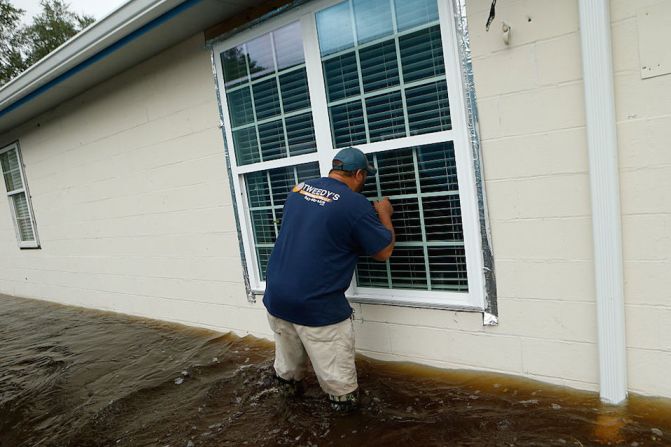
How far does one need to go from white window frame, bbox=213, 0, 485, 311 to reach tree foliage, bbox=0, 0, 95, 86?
2616 centimetres

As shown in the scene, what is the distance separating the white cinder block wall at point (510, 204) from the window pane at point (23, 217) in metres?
3.49

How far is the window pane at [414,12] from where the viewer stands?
110 inches

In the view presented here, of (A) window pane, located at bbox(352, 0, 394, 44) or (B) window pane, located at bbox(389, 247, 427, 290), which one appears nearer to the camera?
(A) window pane, located at bbox(352, 0, 394, 44)

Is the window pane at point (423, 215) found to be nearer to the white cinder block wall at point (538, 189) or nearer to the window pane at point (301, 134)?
the white cinder block wall at point (538, 189)

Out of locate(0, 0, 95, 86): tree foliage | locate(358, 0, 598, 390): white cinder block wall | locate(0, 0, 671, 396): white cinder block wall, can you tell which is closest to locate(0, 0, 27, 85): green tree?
locate(0, 0, 95, 86): tree foliage

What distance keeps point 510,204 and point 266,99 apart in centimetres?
228

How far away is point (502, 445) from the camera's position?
2.35m

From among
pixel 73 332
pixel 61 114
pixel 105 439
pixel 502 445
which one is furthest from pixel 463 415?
pixel 61 114

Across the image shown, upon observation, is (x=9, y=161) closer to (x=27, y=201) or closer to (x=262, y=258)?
(x=27, y=201)

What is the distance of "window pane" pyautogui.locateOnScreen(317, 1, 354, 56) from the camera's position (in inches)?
124

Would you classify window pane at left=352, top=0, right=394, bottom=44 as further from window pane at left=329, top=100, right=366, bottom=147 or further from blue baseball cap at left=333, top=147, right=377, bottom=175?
blue baseball cap at left=333, top=147, right=377, bottom=175

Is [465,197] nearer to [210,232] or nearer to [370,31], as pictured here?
[370,31]

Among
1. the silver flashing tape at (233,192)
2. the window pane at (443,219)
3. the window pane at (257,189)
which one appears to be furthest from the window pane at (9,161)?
the window pane at (443,219)

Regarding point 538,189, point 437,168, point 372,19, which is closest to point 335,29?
point 372,19
